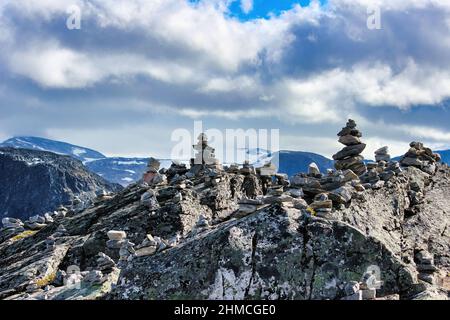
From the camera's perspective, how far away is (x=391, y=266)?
1777 cm

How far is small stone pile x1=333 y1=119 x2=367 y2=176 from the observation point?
3491 cm

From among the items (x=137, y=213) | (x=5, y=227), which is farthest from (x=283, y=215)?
(x=5, y=227)

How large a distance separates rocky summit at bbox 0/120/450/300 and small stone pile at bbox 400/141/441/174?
0.11 metres

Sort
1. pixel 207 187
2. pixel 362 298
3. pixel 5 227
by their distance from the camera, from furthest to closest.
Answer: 1. pixel 5 227
2. pixel 207 187
3. pixel 362 298

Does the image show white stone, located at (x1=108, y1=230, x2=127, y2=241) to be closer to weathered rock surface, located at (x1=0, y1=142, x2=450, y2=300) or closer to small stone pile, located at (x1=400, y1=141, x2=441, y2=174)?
weathered rock surface, located at (x1=0, y1=142, x2=450, y2=300)

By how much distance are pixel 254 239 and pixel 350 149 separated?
63.1ft

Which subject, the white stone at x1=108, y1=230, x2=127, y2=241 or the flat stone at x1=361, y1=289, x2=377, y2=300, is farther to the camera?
the white stone at x1=108, y1=230, x2=127, y2=241

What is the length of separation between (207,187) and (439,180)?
644 inches

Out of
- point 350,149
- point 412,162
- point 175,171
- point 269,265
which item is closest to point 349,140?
point 350,149

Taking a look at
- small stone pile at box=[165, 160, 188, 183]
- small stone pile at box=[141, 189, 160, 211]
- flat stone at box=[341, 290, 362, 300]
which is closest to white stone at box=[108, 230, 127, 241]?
small stone pile at box=[141, 189, 160, 211]

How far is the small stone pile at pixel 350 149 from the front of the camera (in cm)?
3491

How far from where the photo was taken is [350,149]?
116ft

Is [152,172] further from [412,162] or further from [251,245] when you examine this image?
[251,245]

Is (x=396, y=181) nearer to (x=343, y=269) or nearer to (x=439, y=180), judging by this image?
(x=439, y=180)
